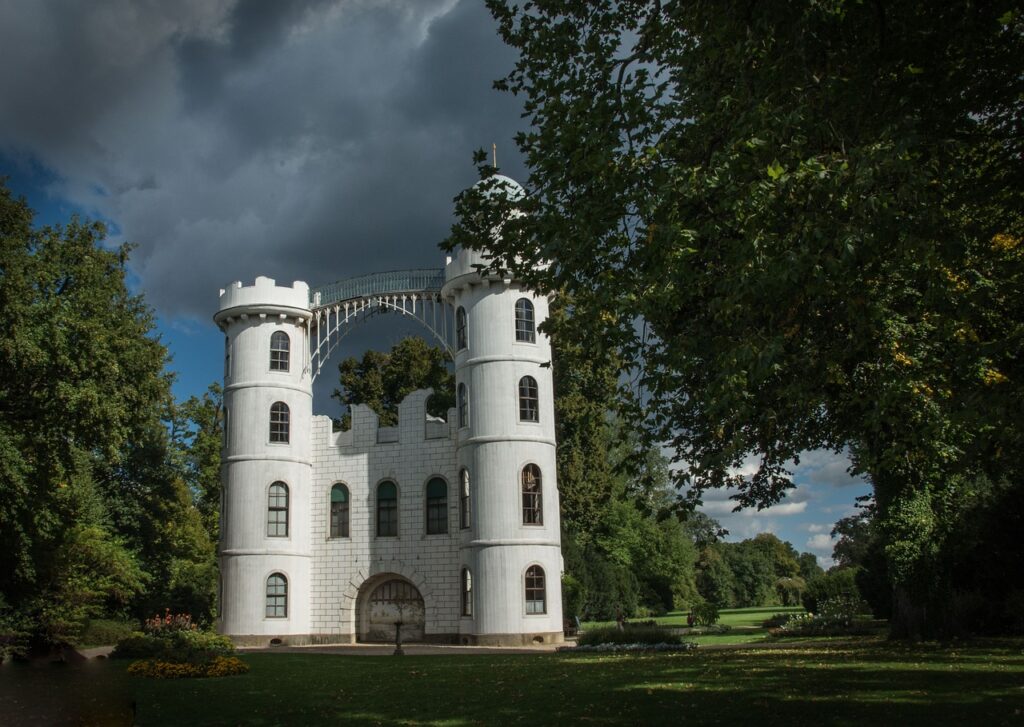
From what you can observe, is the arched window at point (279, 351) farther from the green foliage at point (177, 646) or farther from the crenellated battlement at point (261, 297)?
the green foliage at point (177, 646)

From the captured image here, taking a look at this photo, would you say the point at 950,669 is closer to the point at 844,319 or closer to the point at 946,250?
the point at 844,319

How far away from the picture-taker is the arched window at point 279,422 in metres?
35.4

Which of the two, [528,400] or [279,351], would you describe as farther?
[279,351]

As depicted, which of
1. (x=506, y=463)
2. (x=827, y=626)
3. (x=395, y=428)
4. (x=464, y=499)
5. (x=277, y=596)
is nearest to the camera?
(x=827, y=626)

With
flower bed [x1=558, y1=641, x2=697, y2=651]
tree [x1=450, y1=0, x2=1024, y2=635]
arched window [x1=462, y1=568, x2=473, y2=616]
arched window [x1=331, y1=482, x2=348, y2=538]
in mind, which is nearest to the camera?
tree [x1=450, y1=0, x2=1024, y2=635]

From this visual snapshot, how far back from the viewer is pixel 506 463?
31359 mm

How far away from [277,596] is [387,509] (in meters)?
5.10

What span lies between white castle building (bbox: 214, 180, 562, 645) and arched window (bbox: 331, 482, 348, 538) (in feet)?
0.15

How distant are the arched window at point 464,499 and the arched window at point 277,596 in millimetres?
7239

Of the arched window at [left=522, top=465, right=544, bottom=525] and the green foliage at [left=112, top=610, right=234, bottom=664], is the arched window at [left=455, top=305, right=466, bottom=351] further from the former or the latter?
the green foliage at [left=112, top=610, right=234, bottom=664]

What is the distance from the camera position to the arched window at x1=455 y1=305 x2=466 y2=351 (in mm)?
33575

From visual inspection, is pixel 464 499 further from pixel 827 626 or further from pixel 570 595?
pixel 827 626

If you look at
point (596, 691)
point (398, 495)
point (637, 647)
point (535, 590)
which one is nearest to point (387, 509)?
point (398, 495)

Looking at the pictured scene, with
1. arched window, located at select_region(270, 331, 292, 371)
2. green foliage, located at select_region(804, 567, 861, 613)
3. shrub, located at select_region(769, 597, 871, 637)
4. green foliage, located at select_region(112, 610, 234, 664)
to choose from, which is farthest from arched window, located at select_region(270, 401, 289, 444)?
green foliage, located at select_region(804, 567, 861, 613)
